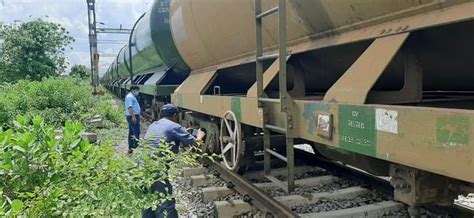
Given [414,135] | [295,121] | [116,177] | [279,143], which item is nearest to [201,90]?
[279,143]

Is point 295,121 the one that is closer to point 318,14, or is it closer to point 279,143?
point 318,14

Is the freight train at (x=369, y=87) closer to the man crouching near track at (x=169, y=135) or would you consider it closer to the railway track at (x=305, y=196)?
the railway track at (x=305, y=196)

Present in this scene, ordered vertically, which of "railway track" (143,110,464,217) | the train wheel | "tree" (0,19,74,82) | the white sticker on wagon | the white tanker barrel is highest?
"tree" (0,19,74,82)

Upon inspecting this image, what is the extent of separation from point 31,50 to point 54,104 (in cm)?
1232

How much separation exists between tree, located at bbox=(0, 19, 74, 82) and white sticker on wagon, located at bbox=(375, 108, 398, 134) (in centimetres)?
2597

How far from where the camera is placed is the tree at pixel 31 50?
25266mm


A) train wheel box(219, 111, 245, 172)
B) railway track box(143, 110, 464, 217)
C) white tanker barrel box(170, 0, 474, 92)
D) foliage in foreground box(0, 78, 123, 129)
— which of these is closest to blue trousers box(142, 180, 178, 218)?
railway track box(143, 110, 464, 217)

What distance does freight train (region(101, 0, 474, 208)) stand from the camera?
218 cm

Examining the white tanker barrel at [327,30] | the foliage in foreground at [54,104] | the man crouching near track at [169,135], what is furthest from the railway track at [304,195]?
the foliage in foreground at [54,104]

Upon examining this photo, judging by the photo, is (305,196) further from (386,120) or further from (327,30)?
(386,120)

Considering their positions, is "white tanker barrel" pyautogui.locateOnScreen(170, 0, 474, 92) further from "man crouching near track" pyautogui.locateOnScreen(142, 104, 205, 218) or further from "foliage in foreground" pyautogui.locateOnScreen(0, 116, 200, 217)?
"foliage in foreground" pyautogui.locateOnScreen(0, 116, 200, 217)

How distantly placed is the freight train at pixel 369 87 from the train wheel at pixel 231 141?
17 mm


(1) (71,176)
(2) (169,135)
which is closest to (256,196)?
(2) (169,135)

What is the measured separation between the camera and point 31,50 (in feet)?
83.9
